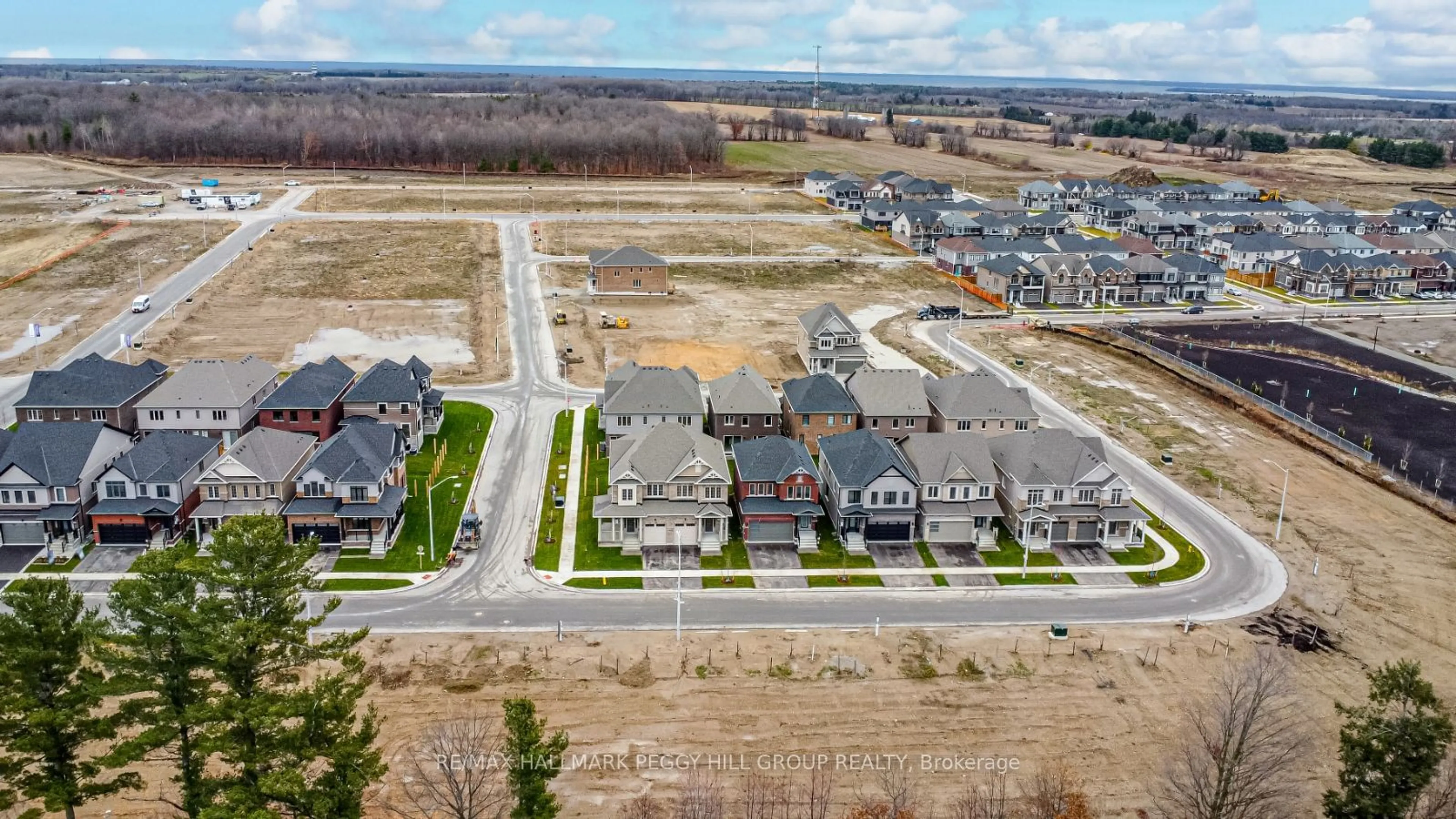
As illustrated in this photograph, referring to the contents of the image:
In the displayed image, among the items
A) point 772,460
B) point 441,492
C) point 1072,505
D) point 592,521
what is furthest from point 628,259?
point 1072,505

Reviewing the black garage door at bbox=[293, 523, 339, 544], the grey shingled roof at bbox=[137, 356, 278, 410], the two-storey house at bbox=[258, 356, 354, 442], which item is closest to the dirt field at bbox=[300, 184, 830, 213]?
the grey shingled roof at bbox=[137, 356, 278, 410]

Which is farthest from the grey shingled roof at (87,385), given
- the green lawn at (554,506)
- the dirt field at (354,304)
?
the green lawn at (554,506)

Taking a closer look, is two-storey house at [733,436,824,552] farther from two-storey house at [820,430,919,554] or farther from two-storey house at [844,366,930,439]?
two-storey house at [844,366,930,439]

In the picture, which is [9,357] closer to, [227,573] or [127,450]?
[127,450]

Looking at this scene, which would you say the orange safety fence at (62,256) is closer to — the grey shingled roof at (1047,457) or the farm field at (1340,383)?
the grey shingled roof at (1047,457)

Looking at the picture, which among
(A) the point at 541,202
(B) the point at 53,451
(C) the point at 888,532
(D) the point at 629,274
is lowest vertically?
(C) the point at 888,532

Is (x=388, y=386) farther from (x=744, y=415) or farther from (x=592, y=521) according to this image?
(x=744, y=415)

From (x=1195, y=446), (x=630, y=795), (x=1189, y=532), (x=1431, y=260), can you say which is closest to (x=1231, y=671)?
(x=1189, y=532)
